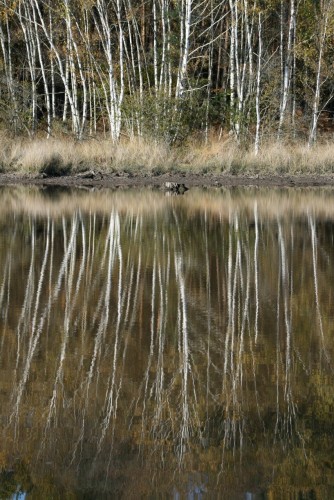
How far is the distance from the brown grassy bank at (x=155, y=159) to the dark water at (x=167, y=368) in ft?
42.8

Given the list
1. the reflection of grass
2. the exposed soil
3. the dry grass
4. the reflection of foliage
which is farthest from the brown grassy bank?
the reflection of foliage

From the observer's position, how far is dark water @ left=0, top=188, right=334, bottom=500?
4.22 metres

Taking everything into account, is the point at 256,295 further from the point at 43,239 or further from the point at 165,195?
the point at 165,195

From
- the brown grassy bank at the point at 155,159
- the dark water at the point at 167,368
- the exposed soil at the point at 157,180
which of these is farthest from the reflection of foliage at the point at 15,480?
the brown grassy bank at the point at 155,159

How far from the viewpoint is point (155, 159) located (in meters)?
25.2

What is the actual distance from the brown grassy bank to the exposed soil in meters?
0.44

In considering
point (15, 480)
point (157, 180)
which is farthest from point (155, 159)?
point (15, 480)

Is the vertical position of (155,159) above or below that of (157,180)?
above

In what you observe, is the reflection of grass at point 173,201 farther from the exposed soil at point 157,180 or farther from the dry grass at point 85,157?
the dry grass at point 85,157

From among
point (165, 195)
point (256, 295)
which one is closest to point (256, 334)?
point (256, 295)

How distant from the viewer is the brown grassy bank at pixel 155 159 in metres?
25.0

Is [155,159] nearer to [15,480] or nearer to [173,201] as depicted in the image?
[173,201]

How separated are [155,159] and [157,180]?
5.46ft

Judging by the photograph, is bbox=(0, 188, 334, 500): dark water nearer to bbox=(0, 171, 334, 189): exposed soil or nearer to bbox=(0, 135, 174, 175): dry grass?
bbox=(0, 171, 334, 189): exposed soil
